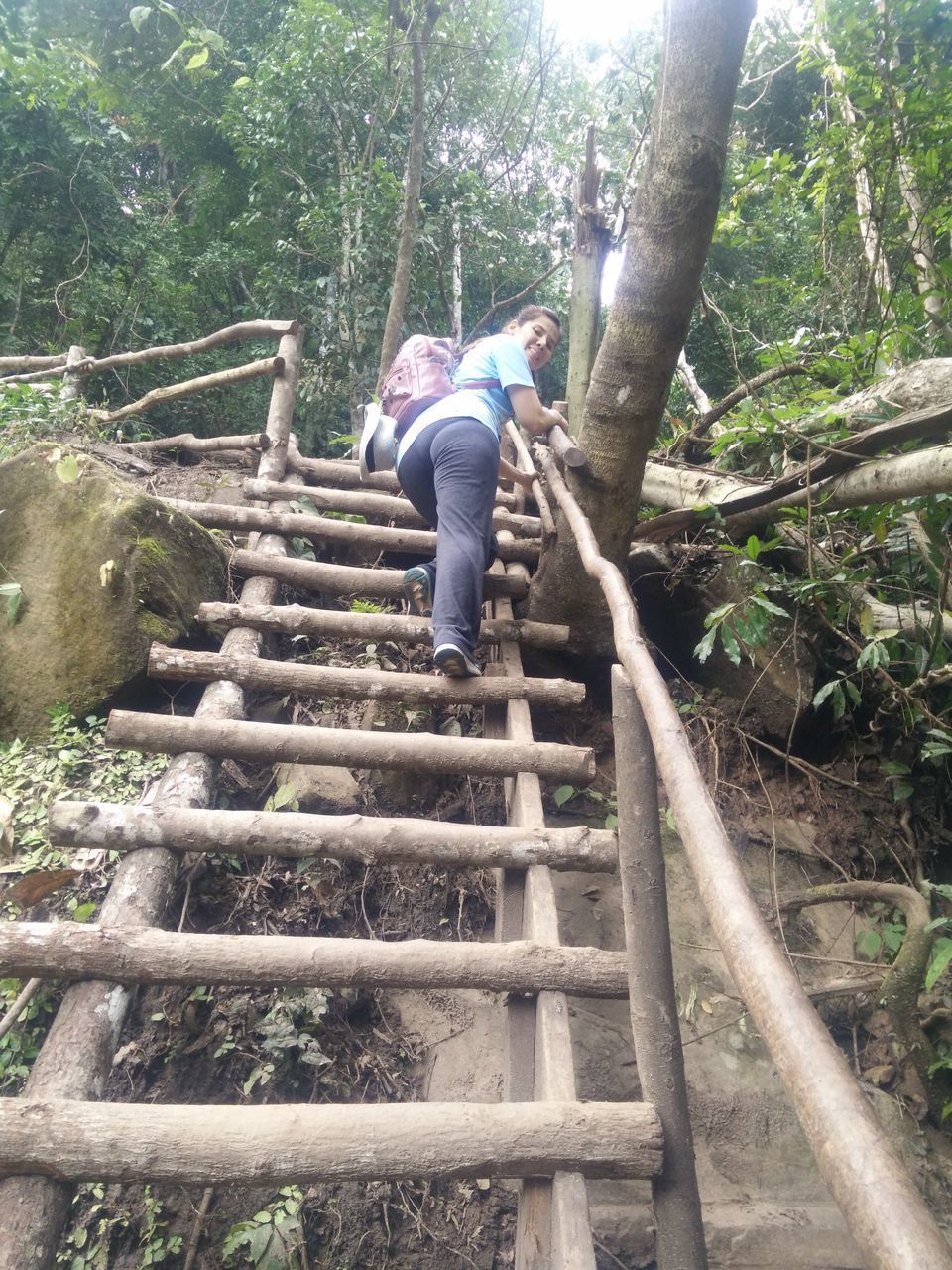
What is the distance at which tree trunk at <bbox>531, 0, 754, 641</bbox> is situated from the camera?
6.80 feet

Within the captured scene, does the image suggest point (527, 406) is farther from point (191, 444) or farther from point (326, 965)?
point (191, 444)

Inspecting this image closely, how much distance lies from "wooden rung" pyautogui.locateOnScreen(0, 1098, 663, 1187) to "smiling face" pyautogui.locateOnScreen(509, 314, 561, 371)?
2500mm

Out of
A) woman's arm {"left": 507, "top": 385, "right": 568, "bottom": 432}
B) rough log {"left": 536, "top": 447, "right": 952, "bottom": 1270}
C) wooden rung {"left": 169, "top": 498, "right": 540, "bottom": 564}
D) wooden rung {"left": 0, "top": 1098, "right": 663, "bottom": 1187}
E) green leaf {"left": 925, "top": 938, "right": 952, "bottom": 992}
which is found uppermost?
woman's arm {"left": 507, "top": 385, "right": 568, "bottom": 432}

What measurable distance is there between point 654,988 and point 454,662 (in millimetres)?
1064

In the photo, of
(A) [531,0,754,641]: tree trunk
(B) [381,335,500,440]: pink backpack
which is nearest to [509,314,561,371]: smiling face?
(B) [381,335,500,440]: pink backpack

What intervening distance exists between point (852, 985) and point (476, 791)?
1.27m

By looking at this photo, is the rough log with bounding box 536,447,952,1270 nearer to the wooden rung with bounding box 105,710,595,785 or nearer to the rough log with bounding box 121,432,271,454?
the wooden rung with bounding box 105,710,595,785

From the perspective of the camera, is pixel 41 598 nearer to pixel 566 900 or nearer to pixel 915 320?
pixel 566 900

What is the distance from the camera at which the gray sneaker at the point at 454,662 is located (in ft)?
7.25

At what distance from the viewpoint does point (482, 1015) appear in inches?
77.1

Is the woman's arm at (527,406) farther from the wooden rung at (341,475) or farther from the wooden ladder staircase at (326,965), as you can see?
the wooden rung at (341,475)

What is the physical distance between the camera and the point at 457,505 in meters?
2.43

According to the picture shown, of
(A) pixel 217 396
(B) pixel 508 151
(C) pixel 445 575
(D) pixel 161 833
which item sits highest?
(B) pixel 508 151

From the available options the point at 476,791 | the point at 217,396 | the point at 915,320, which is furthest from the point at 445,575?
the point at 217,396
